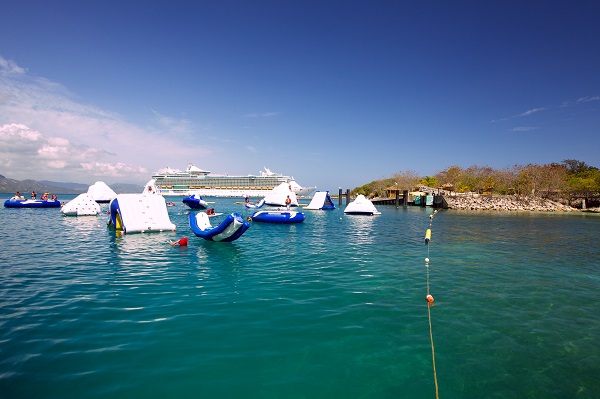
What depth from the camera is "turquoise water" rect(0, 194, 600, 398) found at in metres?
4.64

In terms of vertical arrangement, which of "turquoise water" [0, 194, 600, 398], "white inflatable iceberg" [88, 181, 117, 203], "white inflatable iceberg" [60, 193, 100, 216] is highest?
"white inflatable iceberg" [88, 181, 117, 203]

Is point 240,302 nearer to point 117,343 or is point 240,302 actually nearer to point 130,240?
point 117,343

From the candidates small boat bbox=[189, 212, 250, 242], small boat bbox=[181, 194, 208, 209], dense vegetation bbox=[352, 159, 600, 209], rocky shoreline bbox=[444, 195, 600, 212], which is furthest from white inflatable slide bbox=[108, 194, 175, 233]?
dense vegetation bbox=[352, 159, 600, 209]

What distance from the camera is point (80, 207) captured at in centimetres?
3225

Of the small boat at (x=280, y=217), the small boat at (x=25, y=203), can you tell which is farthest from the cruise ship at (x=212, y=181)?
the small boat at (x=280, y=217)

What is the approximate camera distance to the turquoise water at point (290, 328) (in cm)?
464

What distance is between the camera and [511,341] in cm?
618

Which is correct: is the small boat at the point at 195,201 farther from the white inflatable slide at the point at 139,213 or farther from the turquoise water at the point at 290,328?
the turquoise water at the point at 290,328

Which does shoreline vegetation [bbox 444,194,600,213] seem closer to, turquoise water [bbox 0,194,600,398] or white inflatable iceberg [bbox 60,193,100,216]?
turquoise water [bbox 0,194,600,398]

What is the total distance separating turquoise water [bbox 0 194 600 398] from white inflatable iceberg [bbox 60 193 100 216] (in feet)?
72.0

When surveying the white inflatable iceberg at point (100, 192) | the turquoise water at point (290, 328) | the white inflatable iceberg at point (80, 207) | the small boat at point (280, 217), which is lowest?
the turquoise water at point (290, 328)

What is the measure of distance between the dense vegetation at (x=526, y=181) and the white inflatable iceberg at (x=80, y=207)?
218 feet

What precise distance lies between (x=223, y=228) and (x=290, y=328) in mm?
10429

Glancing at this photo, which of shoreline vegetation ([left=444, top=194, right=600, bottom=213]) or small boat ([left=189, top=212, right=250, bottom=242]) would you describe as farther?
shoreline vegetation ([left=444, top=194, right=600, bottom=213])
